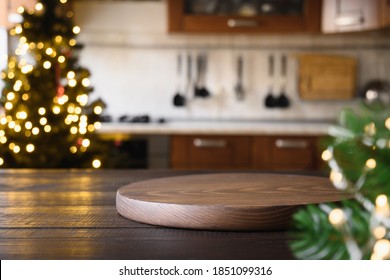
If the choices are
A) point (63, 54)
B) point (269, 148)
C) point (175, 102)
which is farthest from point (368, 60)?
point (63, 54)

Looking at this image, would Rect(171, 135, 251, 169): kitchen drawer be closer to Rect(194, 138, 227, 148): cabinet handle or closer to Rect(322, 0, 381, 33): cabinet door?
Rect(194, 138, 227, 148): cabinet handle

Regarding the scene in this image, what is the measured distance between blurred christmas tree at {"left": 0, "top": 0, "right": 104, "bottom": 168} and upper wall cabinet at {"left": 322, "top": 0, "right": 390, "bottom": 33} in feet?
4.93

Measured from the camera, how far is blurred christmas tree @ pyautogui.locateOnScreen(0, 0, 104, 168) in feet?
8.12

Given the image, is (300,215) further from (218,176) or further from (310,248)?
(218,176)

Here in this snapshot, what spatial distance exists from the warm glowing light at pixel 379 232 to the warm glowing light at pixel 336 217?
0.02 meters

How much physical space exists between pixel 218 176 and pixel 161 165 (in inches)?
76.2

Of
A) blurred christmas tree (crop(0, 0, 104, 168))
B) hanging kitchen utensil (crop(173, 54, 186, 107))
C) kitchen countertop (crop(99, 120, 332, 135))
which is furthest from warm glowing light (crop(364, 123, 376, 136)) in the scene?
hanging kitchen utensil (crop(173, 54, 186, 107))

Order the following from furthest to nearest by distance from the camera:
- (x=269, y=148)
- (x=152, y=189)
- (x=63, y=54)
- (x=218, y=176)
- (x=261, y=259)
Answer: (x=269, y=148), (x=63, y=54), (x=218, y=176), (x=152, y=189), (x=261, y=259)

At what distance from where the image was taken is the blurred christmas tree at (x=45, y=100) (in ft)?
8.12

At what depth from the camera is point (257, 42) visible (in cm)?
351

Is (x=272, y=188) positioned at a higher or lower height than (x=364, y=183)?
lower

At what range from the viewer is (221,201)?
822mm

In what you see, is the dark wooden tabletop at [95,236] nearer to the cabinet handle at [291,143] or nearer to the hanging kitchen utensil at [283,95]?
the cabinet handle at [291,143]

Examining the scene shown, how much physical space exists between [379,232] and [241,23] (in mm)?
2944
